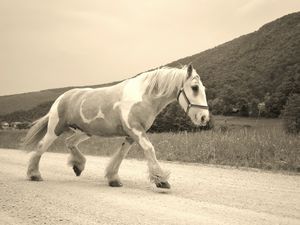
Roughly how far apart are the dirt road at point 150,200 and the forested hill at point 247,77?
18.6 meters

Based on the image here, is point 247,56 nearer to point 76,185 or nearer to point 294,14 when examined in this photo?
point 294,14

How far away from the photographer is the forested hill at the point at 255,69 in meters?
39.1

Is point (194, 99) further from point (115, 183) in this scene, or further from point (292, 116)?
point (292, 116)

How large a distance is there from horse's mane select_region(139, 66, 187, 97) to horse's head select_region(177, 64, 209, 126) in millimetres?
145

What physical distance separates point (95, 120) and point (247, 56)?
61978 mm

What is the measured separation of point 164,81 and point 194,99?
2.10 feet

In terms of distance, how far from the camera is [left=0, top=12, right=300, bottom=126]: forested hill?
38156 millimetres

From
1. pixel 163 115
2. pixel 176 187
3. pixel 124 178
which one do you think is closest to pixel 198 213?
pixel 176 187

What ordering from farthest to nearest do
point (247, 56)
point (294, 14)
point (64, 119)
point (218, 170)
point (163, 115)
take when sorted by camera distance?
1. point (294, 14)
2. point (247, 56)
3. point (163, 115)
4. point (218, 170)
5. point (64, 119)

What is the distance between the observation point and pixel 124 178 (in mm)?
9016

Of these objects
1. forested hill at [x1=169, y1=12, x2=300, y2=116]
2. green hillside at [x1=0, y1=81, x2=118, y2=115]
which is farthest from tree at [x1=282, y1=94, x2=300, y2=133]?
green hillside at [x1=0, y1=81, x2=118, y2=115]

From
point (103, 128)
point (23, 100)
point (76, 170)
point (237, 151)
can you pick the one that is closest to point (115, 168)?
point (103, 128)

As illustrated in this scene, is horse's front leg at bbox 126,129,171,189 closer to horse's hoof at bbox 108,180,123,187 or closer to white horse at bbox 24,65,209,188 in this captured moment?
white horse at bbox 24,65,209,188

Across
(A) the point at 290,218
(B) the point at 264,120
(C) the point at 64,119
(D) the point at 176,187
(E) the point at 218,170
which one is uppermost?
(C) the point at 64,119
